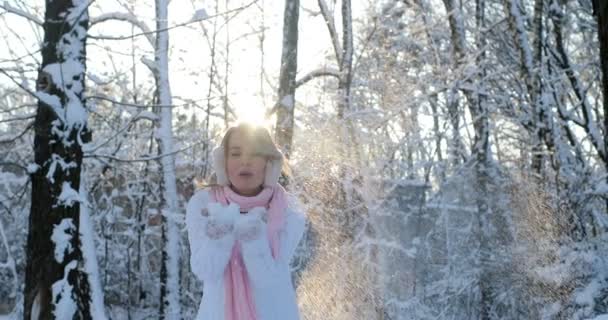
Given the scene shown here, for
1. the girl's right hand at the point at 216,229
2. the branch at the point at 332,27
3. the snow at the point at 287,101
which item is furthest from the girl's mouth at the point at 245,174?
the branch at the point at 332,27

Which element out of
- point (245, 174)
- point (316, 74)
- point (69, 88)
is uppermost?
point (316, 74)

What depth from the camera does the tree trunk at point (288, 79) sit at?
34.8 feet

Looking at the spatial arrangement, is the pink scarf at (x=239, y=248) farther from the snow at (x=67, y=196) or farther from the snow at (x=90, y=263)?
the snow at (x=90, y=263)

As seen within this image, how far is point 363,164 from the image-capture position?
39.5 ft

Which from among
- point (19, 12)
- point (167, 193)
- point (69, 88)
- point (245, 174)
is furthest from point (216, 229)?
point (167, 193)

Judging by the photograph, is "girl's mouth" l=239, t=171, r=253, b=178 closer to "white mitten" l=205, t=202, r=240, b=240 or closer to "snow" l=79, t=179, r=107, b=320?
"white mitten" l=205, t=202, r=240, b=240

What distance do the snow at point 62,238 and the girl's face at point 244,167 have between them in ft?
8.75

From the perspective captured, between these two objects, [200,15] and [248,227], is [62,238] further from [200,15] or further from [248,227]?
[248,227]

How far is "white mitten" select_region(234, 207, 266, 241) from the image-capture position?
295cm

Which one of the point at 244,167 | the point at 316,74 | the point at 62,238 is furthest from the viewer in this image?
the point at 316,74

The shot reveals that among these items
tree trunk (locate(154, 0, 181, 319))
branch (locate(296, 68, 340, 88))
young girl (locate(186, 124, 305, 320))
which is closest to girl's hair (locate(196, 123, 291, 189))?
young girl (locate(186, 124, 305, 320))

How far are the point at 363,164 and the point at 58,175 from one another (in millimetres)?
7155

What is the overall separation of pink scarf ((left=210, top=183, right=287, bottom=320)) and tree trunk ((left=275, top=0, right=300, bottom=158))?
719 cm

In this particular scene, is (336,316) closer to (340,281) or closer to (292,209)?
(340,281)
